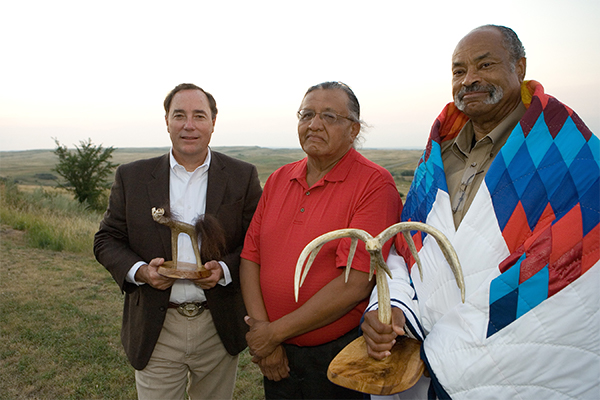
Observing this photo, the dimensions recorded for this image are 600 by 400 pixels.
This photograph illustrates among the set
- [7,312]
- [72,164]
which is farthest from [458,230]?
[72,164]

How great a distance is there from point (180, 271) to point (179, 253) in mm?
414

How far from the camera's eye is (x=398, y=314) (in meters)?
2.25

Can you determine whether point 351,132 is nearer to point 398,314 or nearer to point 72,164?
point 398,314

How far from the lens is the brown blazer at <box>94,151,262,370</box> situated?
10.6ft

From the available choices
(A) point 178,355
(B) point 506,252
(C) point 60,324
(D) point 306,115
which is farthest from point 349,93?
(C) point 60,324

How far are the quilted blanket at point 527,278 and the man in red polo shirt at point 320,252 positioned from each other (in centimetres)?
46

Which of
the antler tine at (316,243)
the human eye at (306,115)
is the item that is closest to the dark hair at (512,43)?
the human eye at (306,115)

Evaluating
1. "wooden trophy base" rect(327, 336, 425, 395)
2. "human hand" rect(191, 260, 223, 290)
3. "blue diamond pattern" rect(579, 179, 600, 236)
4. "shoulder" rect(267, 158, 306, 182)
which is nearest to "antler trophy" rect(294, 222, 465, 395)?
"wooden trophy base" rect(327, 336, 425, 395)

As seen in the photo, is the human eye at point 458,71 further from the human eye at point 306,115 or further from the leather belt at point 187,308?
the leather belt at point 187,308

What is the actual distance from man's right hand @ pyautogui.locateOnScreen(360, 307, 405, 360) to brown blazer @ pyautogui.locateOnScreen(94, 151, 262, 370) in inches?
57.8

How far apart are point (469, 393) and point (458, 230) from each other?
0.80m

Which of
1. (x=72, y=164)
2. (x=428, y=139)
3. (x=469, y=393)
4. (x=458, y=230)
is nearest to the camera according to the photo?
(x=469, y=393)

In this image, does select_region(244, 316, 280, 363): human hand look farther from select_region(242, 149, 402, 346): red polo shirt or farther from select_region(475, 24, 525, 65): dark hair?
select_region(475, 24, 525, 65): dark hair

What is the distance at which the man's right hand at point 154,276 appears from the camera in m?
3.05
